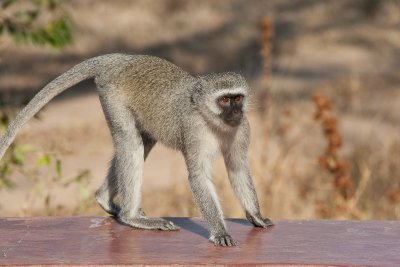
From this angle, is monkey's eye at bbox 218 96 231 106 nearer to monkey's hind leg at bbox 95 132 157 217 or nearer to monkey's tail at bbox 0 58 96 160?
monkey's hind leg at bbox 95 132 157 217

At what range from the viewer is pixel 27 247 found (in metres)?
5.44

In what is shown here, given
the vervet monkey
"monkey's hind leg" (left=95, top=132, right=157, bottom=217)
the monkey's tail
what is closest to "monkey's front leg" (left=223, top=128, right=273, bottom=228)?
the vervet monkey

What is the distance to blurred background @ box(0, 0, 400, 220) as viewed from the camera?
27.0ft

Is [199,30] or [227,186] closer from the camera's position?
[227,186]

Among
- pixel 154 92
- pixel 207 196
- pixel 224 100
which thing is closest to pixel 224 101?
pixel 224 100

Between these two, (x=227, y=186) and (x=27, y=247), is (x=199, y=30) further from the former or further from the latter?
(x=27, y=247)

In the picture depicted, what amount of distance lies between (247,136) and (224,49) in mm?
10967

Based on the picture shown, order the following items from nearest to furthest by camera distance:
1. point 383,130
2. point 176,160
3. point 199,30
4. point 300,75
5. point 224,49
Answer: point 176,160, point 383,130, point 300,75, point 224,49, point 199,30

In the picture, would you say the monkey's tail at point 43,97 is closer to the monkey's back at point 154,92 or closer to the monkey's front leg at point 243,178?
the monkey's back at point 154,92

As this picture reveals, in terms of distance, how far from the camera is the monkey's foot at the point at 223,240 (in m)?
5.47

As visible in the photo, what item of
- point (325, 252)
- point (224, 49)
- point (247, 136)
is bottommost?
point (325, 252)

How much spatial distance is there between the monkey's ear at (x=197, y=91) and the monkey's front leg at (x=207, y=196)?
0.35 meters

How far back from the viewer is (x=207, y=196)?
5.76m

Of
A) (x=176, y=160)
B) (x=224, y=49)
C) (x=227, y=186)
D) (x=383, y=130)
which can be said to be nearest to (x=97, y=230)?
(x=227, y=186)
